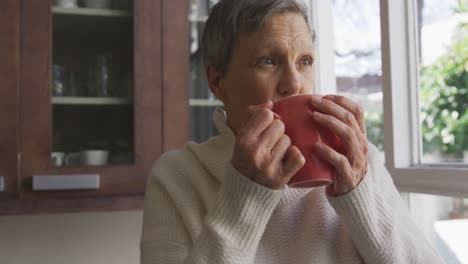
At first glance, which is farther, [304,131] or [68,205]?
[68,205]

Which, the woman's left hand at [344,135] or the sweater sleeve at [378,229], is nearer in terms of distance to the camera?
the woman's left hand at [344,135]

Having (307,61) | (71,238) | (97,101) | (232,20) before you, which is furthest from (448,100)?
(71,238)

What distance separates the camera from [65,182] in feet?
4.39

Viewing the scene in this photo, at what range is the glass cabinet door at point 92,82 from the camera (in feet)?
4.57

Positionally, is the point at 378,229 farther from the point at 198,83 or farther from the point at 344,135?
the point at 198,83

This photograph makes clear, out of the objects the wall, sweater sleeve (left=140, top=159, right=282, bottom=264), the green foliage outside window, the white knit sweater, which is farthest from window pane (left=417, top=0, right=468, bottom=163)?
the wall

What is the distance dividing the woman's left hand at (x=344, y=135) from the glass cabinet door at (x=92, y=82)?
2.90 feet

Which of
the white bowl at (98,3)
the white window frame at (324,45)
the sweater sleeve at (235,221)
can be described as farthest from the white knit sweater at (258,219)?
the white window frame at (324,45)

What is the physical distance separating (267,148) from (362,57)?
1.14 metres

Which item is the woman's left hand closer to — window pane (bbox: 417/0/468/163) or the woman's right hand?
the woman's right hand

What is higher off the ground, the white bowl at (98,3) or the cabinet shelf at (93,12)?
the white bowl at (98,3)

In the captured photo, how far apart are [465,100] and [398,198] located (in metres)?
0.44

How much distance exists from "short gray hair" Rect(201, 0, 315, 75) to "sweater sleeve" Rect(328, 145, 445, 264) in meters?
0.35

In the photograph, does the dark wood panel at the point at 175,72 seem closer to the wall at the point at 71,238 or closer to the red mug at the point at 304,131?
the wall at the point at 71,238
